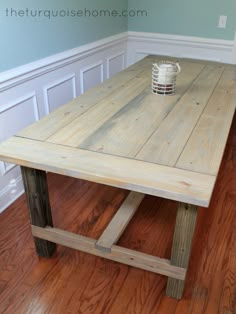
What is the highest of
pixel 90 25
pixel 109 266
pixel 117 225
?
pixel 90 25

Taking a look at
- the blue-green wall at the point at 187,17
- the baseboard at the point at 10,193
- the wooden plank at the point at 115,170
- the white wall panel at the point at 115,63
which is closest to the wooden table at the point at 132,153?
the wooden plank at the point at 115,170

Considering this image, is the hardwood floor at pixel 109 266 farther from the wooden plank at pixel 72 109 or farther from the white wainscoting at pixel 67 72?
the wooden plank at pixel 72 109

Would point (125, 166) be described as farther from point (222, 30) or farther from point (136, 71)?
point (222, 30)

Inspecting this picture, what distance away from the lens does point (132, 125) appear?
138cm

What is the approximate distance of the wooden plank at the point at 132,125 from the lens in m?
1.20

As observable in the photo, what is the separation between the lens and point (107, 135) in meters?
1.29

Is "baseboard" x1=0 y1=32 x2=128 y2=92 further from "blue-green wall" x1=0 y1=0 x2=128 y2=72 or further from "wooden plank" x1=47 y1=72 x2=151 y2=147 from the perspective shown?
"wooden plank" x1=47 y1=72 x2=151 y2=147

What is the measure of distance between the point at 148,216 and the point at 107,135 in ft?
2.57

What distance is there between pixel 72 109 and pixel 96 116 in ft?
0.50

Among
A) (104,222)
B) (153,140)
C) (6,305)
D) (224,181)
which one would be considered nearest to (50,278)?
(6,305)

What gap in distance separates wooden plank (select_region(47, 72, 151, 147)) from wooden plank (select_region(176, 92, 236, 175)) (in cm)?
41

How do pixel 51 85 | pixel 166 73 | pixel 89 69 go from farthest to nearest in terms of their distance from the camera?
pixel 89 69 → pixel 51 85 → pixel 166 73

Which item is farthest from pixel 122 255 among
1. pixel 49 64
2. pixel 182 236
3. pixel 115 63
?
pixel 115 63

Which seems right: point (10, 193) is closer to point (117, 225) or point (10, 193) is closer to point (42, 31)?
point (117, 225)
